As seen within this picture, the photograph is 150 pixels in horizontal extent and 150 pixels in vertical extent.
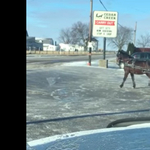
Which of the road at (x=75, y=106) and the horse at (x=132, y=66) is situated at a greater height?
the horse at (x=132, y=66)

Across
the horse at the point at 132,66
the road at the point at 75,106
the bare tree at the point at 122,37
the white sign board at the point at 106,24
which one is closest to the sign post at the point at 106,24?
the white sign board at the point at 106,24

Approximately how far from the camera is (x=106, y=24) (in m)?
28.9

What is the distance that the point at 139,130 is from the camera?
3104 mm

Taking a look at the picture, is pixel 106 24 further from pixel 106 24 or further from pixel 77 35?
pixel 77 35

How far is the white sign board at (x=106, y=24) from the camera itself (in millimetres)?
28672

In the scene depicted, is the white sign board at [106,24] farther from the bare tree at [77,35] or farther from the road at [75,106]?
the bare tree at [77,35]

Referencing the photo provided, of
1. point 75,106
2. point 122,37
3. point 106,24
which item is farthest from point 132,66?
point 122,37

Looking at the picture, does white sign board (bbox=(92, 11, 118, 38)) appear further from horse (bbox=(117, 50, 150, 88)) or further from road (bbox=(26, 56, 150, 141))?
road (bbox=(26, 56, 150, 141))

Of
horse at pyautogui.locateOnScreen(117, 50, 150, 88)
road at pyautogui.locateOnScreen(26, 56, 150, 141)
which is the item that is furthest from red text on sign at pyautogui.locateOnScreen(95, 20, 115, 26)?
road at pyautogui.locateOnScreen(26, 56, 150, 141)

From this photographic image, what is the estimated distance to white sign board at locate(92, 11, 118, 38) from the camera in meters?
28.7

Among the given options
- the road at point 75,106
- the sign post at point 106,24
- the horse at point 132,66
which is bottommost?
the road at point 75,106
